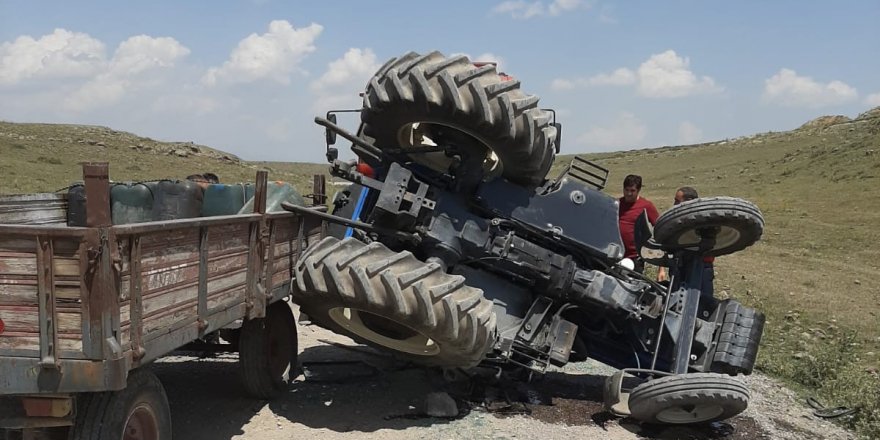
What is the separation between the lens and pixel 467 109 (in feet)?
17.5

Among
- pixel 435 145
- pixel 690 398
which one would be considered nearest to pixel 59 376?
pixel 435 145

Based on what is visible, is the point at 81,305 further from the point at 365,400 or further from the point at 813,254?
the point at 813,254

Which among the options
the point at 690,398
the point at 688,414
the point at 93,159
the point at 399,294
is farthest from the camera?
the point at 93,159

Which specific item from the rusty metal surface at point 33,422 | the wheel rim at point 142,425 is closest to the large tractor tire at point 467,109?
the wheel rim at point 142,425

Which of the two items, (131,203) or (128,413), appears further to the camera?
(131,203)

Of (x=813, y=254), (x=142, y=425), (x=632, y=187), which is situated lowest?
(x=813, y=254)

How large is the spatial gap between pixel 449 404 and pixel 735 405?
6.86 feet

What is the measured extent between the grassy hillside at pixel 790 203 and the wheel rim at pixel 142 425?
203 inches

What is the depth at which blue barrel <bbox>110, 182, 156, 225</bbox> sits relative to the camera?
5.66 meters

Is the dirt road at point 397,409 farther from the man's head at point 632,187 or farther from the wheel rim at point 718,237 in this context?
the man's head at point 632,187

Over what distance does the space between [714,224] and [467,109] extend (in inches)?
85.1

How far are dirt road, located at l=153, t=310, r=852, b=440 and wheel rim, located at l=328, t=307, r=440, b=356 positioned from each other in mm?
516

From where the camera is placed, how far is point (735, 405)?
5.32m

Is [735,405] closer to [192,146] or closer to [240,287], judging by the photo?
[240,287]
